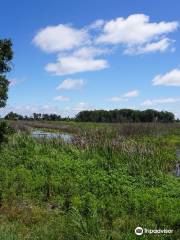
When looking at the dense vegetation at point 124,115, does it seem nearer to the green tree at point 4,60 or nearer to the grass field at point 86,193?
the grass field at point 86,193

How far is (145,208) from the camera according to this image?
38.6 feet

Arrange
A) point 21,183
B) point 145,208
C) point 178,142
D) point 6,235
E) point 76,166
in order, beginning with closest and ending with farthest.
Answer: point 6,235 → point 145,208 → point 21,183 → point 76,166 → point 178,142

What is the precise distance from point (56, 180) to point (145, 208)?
4.49 m

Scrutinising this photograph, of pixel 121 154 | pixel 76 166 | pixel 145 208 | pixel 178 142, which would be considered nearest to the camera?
pixel 145 208

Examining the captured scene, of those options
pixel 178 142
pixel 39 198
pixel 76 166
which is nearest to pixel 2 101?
pixel 39 198

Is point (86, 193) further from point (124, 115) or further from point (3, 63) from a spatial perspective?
point (124, 115)

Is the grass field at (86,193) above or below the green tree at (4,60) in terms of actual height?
below

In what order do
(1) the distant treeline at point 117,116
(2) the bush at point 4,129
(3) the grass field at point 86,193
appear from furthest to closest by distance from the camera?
(1) the distant treeline at point 117,116 → (2) the bush at point 4,129 → (3) the grass field at point 86,193

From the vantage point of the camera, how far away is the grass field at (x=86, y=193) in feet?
33.0

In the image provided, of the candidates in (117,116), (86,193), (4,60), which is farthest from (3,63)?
(117,116)

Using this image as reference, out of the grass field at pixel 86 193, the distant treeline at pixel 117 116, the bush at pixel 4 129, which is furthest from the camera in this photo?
the distant treeline at pixel 117 116

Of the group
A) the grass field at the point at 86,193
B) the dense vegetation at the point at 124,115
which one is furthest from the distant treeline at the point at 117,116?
the grass field at the point at 86,193

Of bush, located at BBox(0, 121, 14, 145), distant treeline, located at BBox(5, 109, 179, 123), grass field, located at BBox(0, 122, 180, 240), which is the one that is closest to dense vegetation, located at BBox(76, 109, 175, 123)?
distant treeline, located at BBox(5, 109, 179, 123)

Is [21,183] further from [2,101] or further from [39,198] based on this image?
[2,101]
